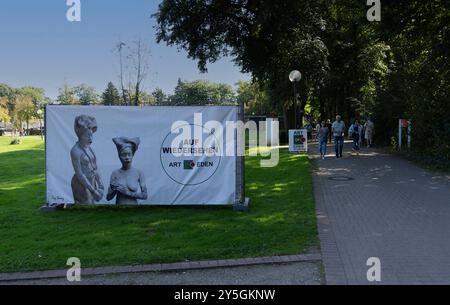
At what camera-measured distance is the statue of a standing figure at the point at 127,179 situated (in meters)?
9.79

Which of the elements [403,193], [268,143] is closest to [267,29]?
[268,143]

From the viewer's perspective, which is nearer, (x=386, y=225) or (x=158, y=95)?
(x=386, y=225)

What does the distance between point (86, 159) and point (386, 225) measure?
19.5 feet

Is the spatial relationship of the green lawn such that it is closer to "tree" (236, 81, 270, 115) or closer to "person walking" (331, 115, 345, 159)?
"person walking" (331, 115, 345, 159)

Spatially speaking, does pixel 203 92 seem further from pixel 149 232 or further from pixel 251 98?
pixel 149 232

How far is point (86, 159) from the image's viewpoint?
9.80 meters

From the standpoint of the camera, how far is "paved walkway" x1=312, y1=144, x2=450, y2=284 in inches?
230

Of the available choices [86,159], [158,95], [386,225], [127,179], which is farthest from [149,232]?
[158,95]

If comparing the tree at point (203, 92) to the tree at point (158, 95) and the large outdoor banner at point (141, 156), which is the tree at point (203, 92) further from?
the large outdoor banner at point (141, 156)

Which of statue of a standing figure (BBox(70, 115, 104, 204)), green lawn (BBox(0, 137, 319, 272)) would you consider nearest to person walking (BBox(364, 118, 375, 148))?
green lawn (BBox(0, 137, 319, 272))

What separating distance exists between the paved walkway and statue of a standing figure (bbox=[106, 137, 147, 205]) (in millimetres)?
3676

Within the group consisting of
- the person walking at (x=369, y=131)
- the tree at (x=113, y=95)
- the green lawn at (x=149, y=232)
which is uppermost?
the tree at (x=113, y=95)

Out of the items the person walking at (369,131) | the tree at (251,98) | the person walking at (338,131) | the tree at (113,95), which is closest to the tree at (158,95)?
the tree at (113,95)

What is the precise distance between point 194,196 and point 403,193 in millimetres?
5347
